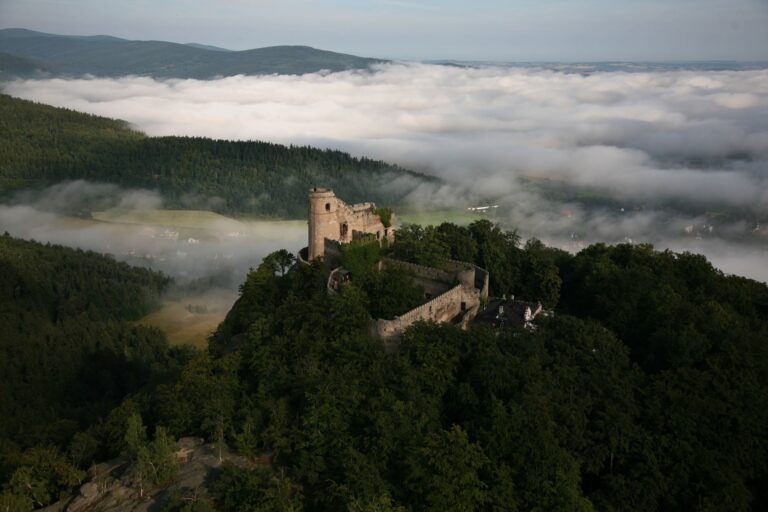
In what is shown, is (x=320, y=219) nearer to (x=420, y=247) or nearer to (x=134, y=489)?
(x=420, y=247)

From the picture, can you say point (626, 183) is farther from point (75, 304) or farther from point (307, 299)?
point (307, 299)

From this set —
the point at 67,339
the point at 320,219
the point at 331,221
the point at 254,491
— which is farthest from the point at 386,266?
the point at 67,339

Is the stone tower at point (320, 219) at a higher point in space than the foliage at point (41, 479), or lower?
higher

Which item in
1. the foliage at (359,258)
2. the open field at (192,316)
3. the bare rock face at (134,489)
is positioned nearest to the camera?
the bare rock face at (134,489)

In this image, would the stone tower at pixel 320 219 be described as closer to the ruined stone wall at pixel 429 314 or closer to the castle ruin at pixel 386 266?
the castle ruin at pixel 386 266

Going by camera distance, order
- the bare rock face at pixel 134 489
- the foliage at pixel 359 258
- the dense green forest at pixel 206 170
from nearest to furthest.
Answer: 1. the bare rock face at pixel 134 489
2. the foliage at pixel 359 258
3. the dense green forest at pixel 206 170

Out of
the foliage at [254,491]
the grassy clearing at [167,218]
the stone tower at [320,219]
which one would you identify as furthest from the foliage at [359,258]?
the grassy clearing at [167,218]
